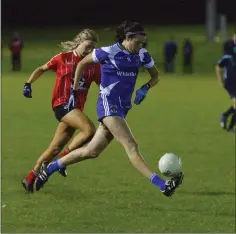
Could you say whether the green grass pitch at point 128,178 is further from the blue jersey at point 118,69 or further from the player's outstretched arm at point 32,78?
the blue jersey at point 118,69

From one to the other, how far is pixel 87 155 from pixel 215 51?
44.9 m

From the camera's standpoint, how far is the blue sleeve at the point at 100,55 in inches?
307

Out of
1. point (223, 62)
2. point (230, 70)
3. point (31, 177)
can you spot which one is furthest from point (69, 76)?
point (230, 70)

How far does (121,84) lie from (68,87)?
0.91 m

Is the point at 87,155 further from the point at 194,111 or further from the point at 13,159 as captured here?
the point at 194,111

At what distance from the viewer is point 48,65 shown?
7.43 m

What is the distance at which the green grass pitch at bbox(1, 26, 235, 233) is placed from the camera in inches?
434

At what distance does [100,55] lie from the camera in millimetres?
7957

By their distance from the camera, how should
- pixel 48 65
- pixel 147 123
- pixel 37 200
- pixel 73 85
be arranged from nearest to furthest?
1. pixel 48 65
2. pixel 73 85
3. pixel 37 200
4. pixel 147 123

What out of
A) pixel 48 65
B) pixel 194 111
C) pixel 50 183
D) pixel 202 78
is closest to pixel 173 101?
pixel 194 111

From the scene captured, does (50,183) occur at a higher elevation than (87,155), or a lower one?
lower

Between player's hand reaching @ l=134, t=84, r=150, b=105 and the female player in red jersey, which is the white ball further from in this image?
the female player in red jersey

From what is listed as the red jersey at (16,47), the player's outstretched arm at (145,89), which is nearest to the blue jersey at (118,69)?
the player's outstretched arm at (145,89)

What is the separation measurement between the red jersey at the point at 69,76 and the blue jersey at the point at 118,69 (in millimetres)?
278
